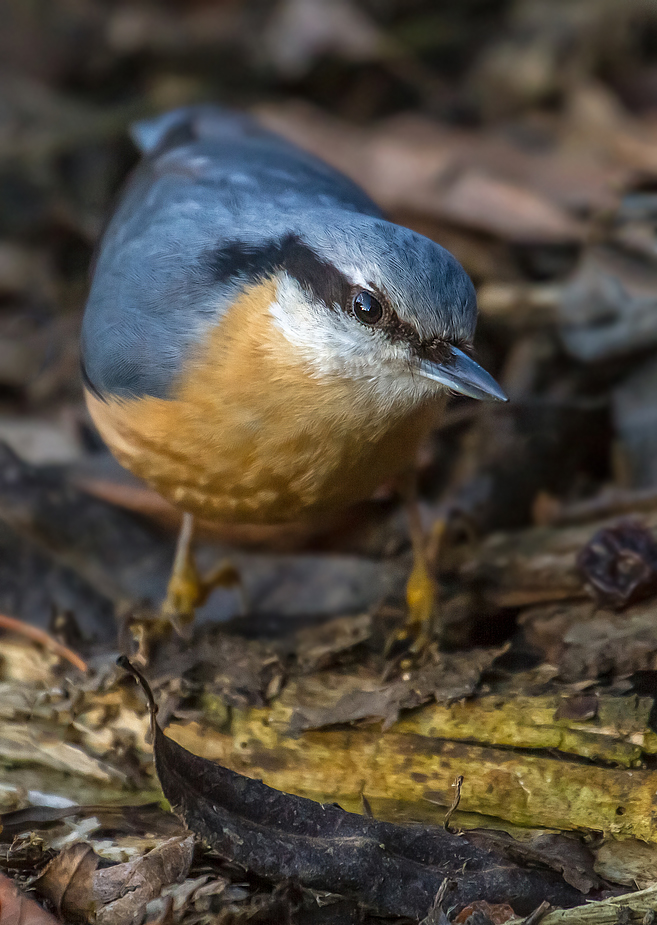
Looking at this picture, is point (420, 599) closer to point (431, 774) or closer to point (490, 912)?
point (431, 774)

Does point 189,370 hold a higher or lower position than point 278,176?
lower

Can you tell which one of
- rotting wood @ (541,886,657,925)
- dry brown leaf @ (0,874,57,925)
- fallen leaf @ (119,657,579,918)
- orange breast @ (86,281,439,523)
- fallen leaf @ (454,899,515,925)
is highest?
orange breast @ (86,281,439,523)

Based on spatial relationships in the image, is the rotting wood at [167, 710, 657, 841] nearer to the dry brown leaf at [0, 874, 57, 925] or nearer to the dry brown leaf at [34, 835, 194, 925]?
the dry brown leaf at [34, 835, 194, 925]


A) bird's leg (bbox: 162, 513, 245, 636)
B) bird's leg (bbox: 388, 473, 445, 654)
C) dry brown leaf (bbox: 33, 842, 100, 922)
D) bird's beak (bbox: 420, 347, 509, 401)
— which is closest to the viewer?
dry brown leaf (bbox: 33, 842, 100, 922)

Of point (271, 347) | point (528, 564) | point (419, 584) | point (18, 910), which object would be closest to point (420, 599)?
point (419, 584)

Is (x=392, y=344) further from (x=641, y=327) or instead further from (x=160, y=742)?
(x=641, y=327)

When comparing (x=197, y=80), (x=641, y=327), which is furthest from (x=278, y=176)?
(x=197, y=80)

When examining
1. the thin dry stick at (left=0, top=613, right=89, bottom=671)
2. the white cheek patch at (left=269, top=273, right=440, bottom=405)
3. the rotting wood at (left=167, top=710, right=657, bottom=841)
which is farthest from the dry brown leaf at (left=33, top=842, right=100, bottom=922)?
the white cheek patch at (left=269, top=273, right=440, bottom=405)
